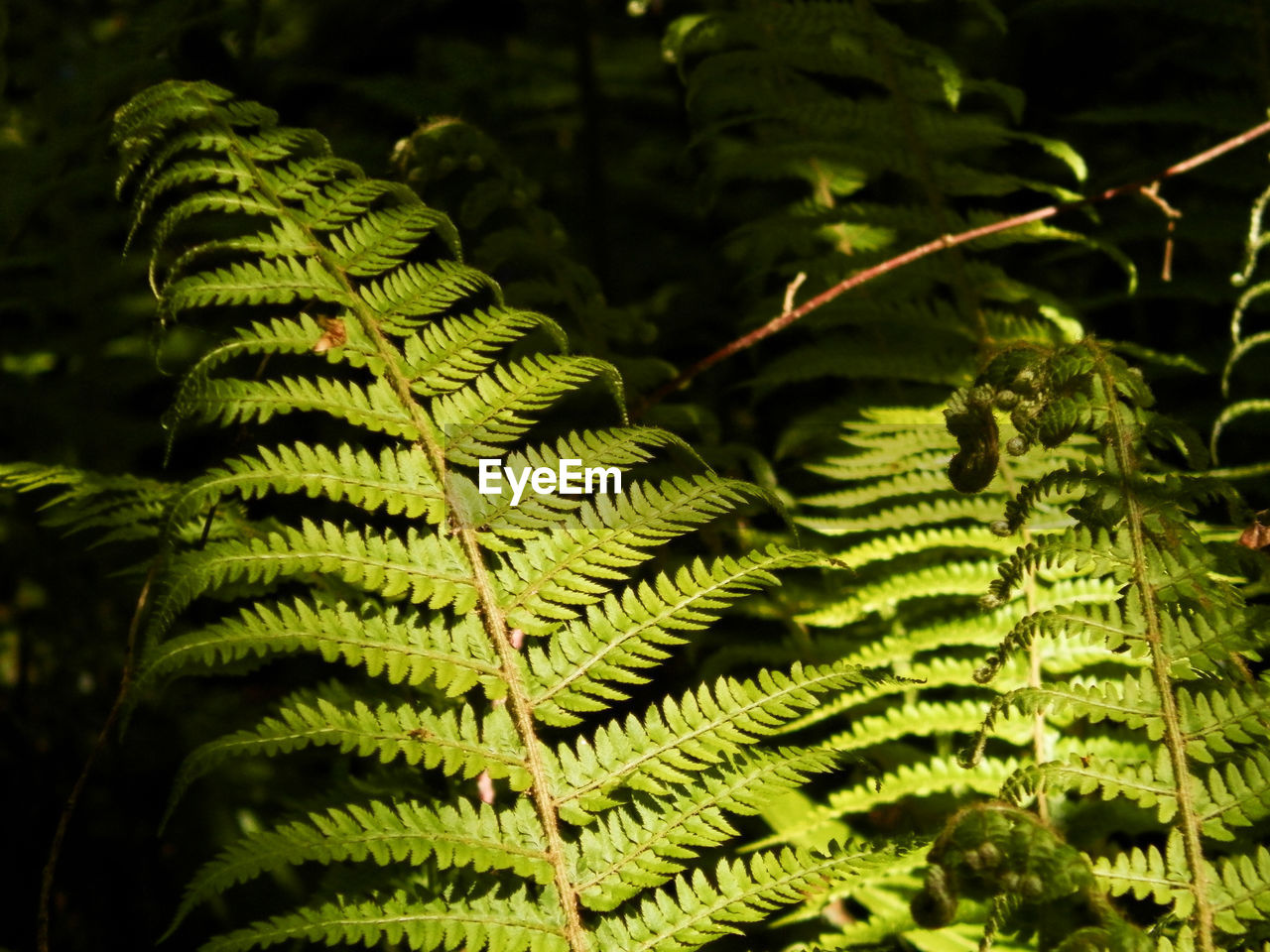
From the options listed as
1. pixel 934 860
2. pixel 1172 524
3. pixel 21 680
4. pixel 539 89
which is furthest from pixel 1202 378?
pixel 21 680

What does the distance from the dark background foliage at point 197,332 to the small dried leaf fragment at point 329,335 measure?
0.67 meters

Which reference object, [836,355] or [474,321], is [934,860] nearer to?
[474,321]

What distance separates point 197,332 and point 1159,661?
1382 millimetres

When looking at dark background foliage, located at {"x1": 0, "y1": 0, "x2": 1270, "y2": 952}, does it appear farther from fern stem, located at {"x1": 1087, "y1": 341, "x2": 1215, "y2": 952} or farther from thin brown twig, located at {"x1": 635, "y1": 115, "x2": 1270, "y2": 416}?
fern stem, located at {"x1": 1087, "y1": 341, "x2": 1215, "y2": 952}

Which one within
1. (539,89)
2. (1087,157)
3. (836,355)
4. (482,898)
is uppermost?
(539,89)

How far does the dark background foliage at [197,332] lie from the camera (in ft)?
6.91

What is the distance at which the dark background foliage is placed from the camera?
2.11 metres

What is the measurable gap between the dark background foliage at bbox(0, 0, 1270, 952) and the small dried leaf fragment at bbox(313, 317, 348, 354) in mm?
667

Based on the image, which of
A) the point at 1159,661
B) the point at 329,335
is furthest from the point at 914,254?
the point at 329,335

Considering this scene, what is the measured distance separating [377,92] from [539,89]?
5.10 feet

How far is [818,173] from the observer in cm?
227

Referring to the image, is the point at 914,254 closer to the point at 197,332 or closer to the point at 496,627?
the point at 496,627

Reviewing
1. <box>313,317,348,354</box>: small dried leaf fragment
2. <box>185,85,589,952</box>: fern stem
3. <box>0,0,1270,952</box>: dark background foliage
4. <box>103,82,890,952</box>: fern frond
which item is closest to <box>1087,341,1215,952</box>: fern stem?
<box>103,82,890,952</box>: fern frond

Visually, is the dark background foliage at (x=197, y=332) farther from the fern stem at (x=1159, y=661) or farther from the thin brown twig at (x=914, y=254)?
the fern stem at (x=1159, y=661)
